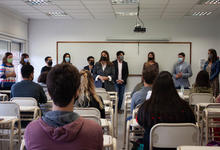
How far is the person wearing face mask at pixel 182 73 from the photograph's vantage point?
7518 millimetres

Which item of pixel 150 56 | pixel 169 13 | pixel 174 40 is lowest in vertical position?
pixel 150 56

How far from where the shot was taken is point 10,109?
3.09 metres

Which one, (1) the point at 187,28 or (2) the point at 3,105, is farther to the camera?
(1) the point at 187,28

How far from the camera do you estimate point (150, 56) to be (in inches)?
305

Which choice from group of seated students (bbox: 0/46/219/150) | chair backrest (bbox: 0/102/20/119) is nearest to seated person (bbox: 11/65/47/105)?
group of seated students (bbox: 0/46/219/150)

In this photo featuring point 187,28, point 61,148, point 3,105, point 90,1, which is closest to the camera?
point 61,148

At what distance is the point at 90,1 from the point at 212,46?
4.51 metres

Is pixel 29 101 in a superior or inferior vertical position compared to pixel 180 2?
inferior

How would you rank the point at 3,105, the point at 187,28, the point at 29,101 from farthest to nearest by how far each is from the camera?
the point at 187,28 → the point at 29,101 → the point at 3,105

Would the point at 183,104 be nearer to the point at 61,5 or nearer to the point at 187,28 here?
the point at 61,5

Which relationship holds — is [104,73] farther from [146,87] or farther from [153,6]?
[146,87]

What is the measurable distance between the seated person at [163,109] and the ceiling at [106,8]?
4203 mm

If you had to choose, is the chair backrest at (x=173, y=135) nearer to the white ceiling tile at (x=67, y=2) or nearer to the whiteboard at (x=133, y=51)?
the white ceiling tile at (x=67, y=2)

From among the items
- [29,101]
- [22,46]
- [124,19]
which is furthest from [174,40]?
[29,101]
